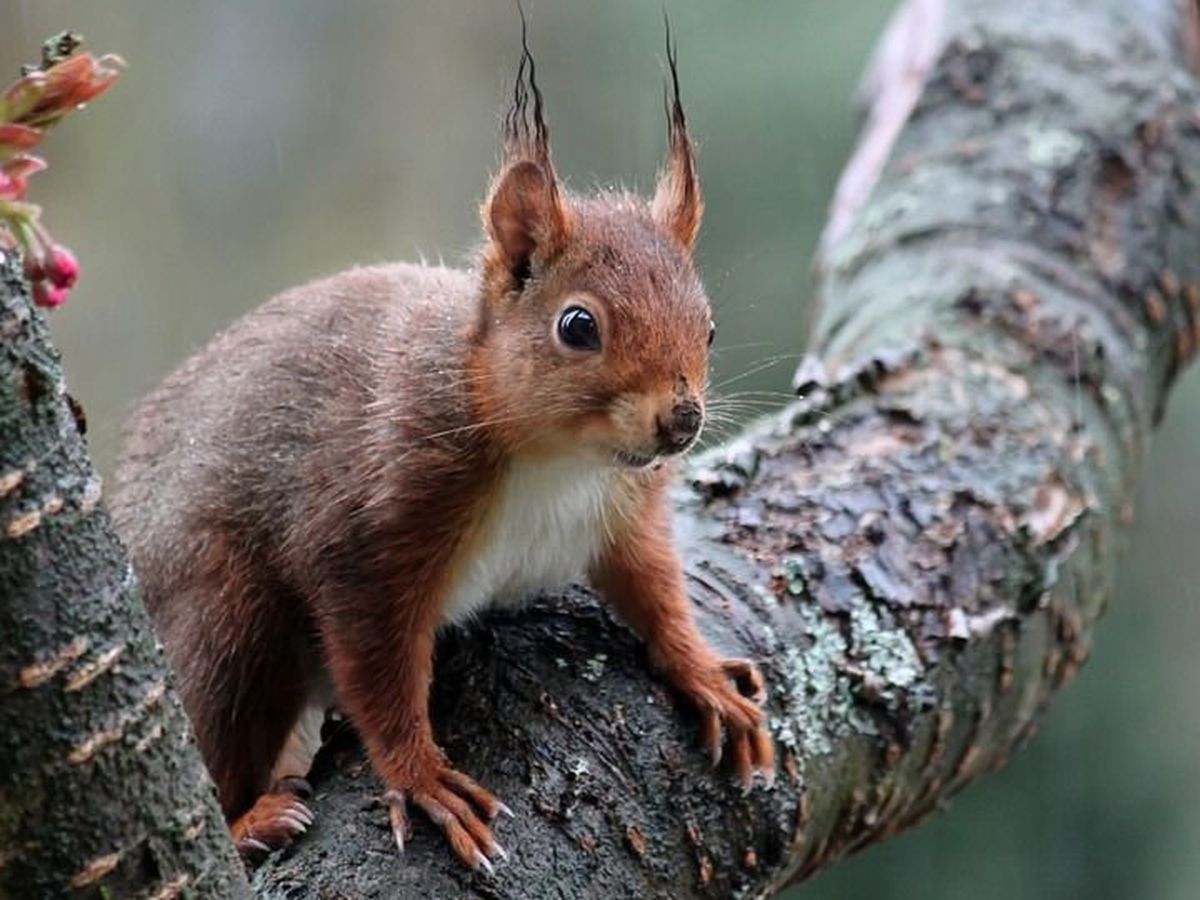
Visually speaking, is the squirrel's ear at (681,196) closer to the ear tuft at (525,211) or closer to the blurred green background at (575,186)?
the ear tuft at (525,211)

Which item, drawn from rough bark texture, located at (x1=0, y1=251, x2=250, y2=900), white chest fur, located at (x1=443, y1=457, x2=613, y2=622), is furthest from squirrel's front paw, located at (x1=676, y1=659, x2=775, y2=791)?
rough bark texture, located at (x1=0, y1=251, x2=250, y2=900)

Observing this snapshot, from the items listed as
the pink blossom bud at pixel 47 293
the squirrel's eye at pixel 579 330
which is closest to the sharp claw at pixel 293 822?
the squirrel's eye at pixel 579 330

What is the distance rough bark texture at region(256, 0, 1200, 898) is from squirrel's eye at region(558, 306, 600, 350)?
0.96ft

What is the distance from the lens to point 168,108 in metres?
6.21

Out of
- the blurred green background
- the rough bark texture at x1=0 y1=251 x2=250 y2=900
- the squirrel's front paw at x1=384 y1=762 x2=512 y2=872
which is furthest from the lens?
the blurred green background

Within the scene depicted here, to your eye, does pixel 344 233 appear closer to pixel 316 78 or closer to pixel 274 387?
pixel 316 78

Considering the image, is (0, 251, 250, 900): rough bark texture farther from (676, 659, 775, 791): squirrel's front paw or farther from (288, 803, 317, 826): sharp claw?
(676, 659, 775, 791): squirrel's front paw

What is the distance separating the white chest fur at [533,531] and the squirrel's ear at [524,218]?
209 millimetres

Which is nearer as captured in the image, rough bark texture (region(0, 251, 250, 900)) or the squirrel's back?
rough bark texture (region(0, 251, 250, 900))

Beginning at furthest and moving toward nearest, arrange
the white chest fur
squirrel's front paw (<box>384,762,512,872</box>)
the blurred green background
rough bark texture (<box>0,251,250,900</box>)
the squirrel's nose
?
the blurred green background, the white chest fur, the squirrel's nose, squirrel's front paw (<box>384,762,512,872</box>), rough bark texture (<box>0,251,250,900</box>)

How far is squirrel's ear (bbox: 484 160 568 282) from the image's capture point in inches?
69.0

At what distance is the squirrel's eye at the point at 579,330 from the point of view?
65.4 inches

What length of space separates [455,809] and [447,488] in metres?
0.36

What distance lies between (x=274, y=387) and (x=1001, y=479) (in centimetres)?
89
